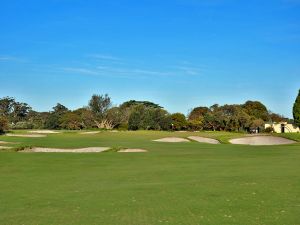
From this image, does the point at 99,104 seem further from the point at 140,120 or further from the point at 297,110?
the point at 297,110

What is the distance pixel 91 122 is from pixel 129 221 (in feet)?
365

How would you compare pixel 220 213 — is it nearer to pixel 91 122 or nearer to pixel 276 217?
pixel 276 217

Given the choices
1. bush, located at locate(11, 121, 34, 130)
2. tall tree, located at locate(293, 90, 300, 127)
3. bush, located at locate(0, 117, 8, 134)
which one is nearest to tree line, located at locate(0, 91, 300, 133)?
bush, located at locate(11, 121, 34, 130)

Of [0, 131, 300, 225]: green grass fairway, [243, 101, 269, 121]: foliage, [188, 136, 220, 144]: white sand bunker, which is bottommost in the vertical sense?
[0, 131, 300, 225]: green grass fairway

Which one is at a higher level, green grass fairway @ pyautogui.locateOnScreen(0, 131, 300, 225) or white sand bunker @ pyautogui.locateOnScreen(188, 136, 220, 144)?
white sand bunker @ pyautogui.locateOnScreen(188, 136, 220, 144)

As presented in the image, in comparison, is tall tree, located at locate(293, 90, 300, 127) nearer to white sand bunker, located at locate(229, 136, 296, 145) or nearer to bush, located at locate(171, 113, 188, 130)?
white sand bunker, located at locate(229, 136, 296, 145)

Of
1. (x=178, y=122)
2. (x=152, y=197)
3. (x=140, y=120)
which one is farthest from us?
(x=178, y=122)

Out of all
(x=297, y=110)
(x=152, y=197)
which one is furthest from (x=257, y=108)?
(x=152, y=197)

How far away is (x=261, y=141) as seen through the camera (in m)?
56.2

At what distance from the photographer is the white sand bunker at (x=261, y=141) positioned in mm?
55000

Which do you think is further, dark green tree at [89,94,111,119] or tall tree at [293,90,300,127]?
dark green tree at [89,94,111,119]

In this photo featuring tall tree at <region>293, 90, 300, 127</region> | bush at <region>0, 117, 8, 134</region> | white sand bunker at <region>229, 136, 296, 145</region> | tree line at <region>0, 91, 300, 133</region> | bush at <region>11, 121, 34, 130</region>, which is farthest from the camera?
bush at <region>11, 121, 34, 130</region>

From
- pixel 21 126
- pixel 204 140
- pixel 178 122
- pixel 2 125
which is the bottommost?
pixel 204 140

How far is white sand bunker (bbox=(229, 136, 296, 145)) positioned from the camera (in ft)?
180
